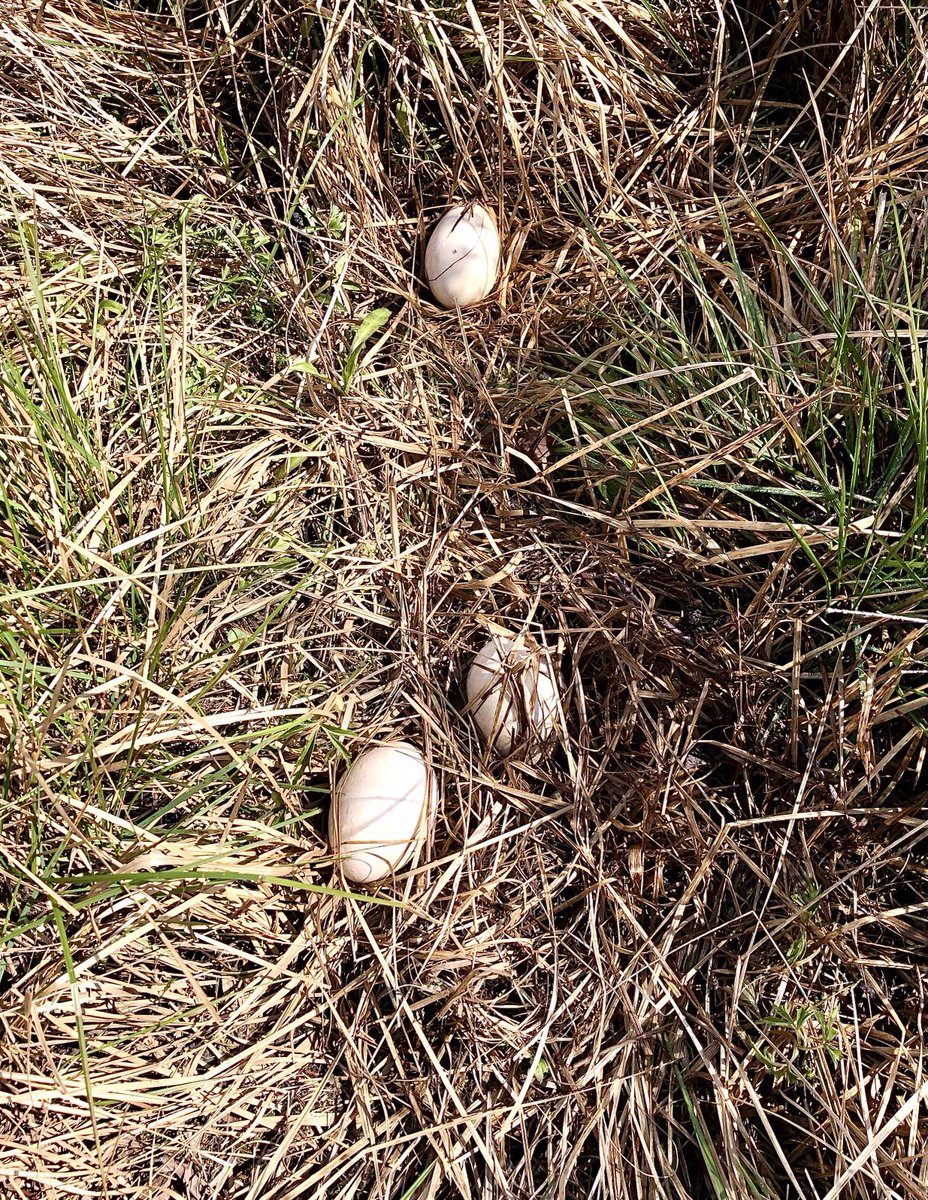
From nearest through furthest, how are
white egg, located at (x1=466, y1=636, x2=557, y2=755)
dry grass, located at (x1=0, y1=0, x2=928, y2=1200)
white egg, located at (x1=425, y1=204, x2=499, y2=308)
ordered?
dry grass, located at (x1=0, y1=0, x2=928, y2=1200) < white egg, located at (x1=466, y1=636, x2=557, y2=755) < white egg, located at (x1=425, y1=204, x2=499, y2=308)

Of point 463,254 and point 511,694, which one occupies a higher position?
point 463,254

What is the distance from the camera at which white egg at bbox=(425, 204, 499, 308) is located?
5.73ft

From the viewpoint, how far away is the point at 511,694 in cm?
150

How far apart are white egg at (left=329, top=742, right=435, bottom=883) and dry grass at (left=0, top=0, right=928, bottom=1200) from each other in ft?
0.20

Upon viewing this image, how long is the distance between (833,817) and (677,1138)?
54 centimetres

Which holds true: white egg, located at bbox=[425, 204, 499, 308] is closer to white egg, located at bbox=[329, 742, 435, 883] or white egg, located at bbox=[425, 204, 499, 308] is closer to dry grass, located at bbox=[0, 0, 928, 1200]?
dry grass, located at bbox=[0, 0, 928, 1200]

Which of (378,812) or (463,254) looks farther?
(463,254)

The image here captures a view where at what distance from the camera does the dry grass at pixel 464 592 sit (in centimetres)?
136

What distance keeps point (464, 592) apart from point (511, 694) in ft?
0.78

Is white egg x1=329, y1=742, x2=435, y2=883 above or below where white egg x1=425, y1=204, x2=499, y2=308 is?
below

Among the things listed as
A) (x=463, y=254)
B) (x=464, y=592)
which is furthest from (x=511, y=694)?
(x=463, y=254)

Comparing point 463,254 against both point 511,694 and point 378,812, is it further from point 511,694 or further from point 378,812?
point 378,812

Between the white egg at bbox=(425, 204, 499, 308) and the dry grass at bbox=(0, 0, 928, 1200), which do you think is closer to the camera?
the dry grass at bbox=(0, 0, 928, 1200)

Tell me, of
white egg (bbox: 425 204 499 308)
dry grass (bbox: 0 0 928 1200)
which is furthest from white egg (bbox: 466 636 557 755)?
white egg (bbox: 425 204 499 308)
